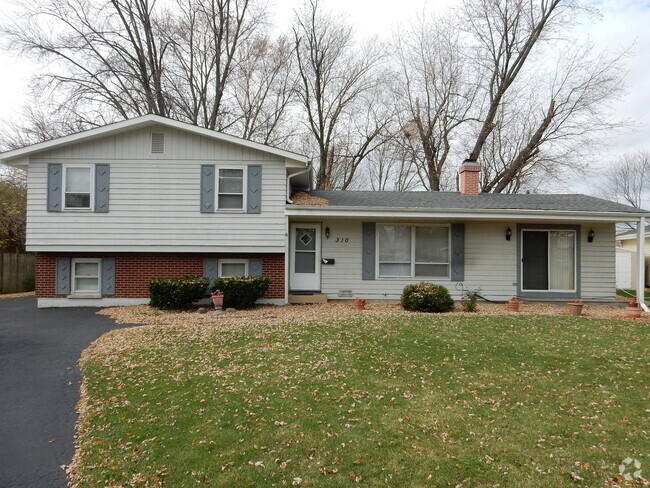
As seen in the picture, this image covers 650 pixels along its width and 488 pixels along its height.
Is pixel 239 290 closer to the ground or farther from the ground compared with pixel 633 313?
Answer: farther from the ground

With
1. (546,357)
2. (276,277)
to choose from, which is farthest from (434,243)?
(546,357)

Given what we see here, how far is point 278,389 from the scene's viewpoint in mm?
4492

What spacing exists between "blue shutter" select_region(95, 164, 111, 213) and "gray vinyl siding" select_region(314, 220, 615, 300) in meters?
6.21

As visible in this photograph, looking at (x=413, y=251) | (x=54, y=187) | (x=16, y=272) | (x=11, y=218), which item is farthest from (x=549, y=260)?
(x=11, y=218)

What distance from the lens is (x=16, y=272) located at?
15.1m

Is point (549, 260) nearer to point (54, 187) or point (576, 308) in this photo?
point (576, 308)

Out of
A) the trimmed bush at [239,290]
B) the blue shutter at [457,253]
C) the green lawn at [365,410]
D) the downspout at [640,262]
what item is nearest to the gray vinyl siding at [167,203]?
the trimmed bush at [239,290]

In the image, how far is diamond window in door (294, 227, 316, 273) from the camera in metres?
11.9

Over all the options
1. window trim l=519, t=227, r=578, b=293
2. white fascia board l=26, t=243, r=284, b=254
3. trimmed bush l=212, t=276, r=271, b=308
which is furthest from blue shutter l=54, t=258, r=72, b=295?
window trim l=519, t=227, r=578, b=293

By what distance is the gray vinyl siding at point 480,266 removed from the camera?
1184 cm

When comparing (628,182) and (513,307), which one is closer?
(513,307)

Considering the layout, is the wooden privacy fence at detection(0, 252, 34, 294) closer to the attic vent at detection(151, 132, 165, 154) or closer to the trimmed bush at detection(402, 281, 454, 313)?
the attic vent at detection(151, 132, 165, 154)

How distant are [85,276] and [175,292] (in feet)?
10.9

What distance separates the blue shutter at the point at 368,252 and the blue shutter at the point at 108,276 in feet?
23.6
